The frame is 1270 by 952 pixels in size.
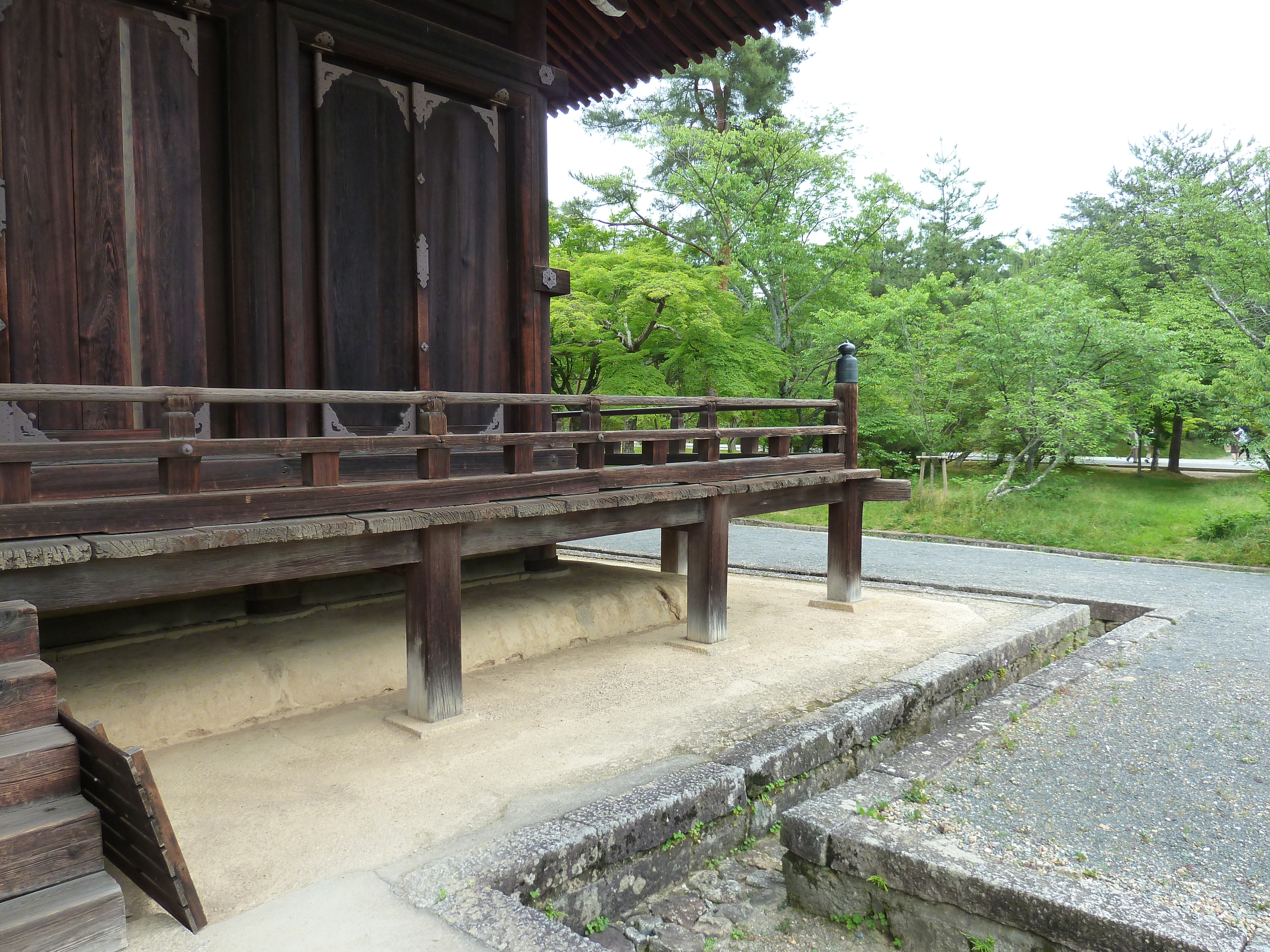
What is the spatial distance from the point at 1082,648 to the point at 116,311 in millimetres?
7670

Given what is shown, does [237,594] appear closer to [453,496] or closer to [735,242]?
[453,496]

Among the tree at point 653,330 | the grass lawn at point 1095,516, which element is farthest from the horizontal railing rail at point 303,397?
the grass lawn at point 1095,516

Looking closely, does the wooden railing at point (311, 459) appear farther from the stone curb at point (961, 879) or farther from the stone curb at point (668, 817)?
the stone curb at point (961, 879)

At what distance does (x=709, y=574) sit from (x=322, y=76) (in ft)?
15.3

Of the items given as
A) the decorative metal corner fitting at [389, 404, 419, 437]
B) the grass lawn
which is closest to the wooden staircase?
A: the decorative metal corner fitting at [389, 404, 419, 437]

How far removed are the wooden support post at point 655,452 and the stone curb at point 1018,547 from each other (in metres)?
4.33

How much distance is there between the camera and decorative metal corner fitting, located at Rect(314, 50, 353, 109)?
5422mm

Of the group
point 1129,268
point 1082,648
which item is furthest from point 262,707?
point 1129,268

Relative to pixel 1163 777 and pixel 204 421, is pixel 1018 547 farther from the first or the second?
pixel 204 421

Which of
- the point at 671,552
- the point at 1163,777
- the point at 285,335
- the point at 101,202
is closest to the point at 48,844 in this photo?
the point at 285,335

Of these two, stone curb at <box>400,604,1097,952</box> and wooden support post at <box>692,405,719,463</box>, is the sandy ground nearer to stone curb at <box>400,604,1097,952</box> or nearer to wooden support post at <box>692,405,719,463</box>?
stone curb at <box>400,604,1097,952</box>

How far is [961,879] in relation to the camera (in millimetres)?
3150

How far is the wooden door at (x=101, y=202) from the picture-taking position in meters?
4.31

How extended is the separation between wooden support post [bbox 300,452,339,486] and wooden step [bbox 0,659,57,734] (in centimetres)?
155
